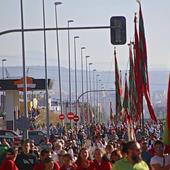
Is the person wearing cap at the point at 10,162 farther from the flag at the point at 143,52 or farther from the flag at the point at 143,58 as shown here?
the flag at the point at 143,52

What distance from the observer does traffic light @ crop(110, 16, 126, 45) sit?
2525 cm

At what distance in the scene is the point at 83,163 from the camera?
13.9 meters

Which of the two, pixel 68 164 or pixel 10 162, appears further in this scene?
pixel 10 162

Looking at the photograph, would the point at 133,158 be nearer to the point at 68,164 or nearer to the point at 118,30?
the point at 68,164

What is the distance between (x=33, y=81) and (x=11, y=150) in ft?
137

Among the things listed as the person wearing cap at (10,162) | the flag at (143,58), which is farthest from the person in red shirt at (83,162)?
the flag at (143,58)

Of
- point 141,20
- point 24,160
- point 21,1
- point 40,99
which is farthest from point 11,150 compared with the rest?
point 40,99

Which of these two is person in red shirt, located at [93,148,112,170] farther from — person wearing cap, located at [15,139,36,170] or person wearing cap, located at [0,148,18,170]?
person wearing cap, located at [15,139,36,170]

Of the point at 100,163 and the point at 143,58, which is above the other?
the point at 143,58

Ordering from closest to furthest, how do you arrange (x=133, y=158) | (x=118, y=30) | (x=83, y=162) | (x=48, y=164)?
(x=133, y=158), (x=48, y=164), (x=83, y=162), (x=118, y=30)

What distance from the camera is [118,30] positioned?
25375mm

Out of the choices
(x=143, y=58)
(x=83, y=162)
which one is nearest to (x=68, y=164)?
(x=83, y=162)

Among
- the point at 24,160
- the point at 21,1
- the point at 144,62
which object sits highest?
the point at 21,1

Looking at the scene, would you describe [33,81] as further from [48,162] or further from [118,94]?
[48,162]
